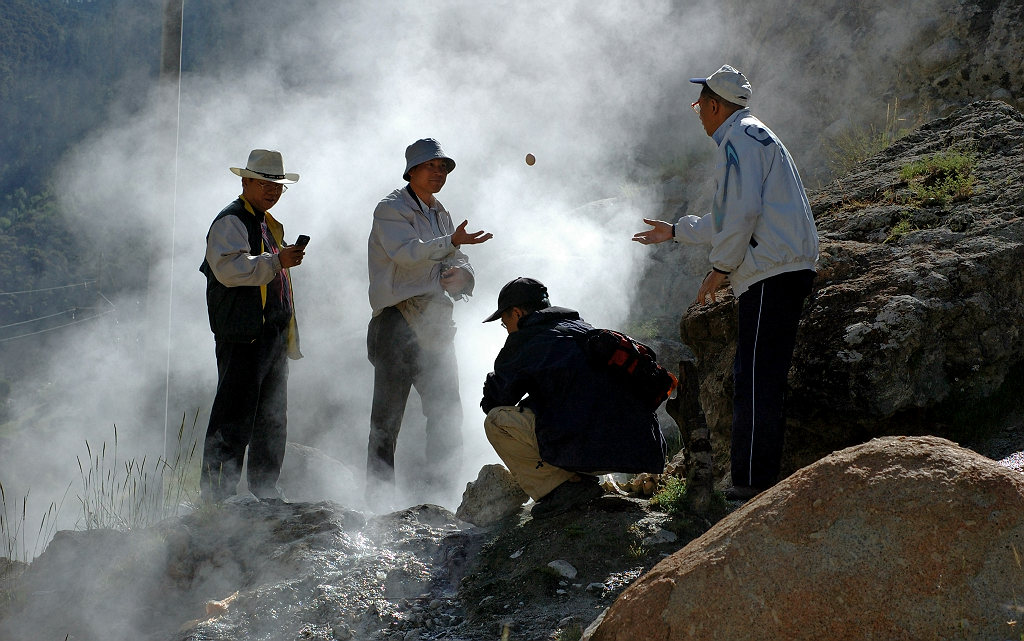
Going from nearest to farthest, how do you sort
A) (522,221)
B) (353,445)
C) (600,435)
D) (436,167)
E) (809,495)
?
(809,495), (600,435), (436,167), (353,445), (522,221)

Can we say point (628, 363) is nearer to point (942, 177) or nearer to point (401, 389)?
point (401, 389)

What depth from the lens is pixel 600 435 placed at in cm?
380

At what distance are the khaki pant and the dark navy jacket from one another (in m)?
0.07

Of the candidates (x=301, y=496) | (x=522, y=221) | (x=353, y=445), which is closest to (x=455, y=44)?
(x=522, y=221)

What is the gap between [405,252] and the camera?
4.74 meters

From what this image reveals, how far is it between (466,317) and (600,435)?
6.30 metres

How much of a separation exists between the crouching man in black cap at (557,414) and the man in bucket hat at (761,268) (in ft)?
1.55

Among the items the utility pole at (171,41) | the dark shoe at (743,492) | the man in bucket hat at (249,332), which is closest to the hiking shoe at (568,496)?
the dark shoe at (743,492)

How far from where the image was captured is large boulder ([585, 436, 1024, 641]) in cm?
208

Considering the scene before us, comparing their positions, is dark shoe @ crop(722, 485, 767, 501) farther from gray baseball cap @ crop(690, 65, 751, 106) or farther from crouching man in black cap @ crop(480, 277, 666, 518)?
gray baseball cap @ crop(690, 65, 751, 106)

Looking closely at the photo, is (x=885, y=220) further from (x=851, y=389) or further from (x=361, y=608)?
(x=361, y=608)

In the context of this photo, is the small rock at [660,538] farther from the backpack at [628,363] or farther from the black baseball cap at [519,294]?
the black baseball cap at [519,294]

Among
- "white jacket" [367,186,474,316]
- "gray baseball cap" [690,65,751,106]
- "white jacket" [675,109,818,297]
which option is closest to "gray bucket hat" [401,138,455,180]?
→ "white jacket" [367,186,474,316]

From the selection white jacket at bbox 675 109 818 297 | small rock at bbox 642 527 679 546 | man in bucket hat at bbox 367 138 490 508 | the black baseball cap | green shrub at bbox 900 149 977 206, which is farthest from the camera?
man in bucket hat at bbox 367 138 490 508
